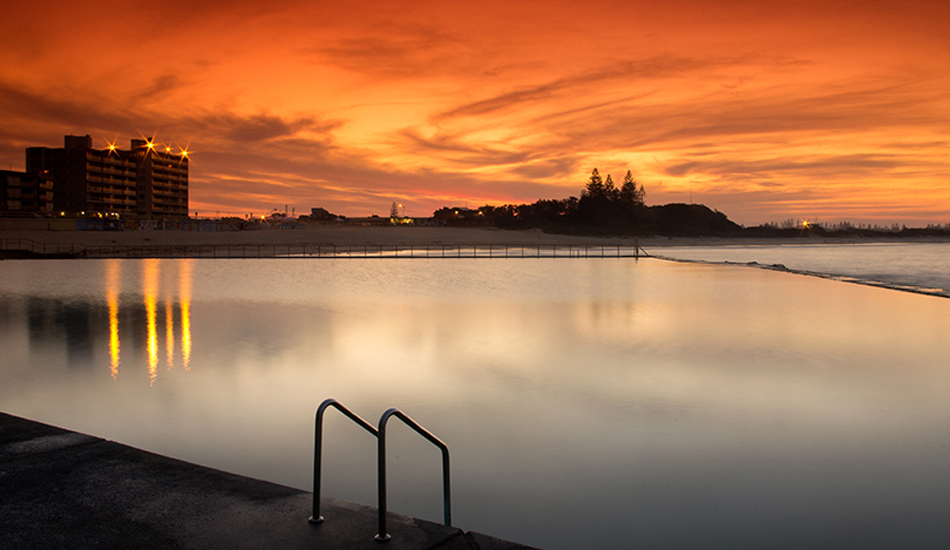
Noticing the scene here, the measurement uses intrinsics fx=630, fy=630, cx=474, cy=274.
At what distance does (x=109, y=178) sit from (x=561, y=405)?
160 meters

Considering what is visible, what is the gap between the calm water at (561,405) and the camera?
18.8 feet

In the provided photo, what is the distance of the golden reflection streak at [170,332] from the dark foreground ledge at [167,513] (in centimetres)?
624

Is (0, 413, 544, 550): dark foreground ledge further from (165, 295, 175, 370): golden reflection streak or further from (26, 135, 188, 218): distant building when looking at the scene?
(26, 135, 188, 218): distant building

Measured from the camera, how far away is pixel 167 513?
466 cm

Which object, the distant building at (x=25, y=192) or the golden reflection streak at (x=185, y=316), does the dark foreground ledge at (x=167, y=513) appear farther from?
the distant building at (x=25, y=192)

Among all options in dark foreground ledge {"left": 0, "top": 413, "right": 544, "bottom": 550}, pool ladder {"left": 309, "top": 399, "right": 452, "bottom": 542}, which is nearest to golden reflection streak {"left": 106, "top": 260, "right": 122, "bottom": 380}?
dark foreground ledge {"left": 0, "top": 413, "right": 544, "bottom": 550}

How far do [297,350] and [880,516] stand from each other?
34.1ft

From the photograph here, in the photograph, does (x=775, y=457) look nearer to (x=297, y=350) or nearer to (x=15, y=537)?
(x=15, y=537)

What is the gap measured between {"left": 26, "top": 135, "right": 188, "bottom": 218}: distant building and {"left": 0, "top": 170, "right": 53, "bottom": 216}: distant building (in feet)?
7.52

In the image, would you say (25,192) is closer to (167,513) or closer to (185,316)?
(185,316)

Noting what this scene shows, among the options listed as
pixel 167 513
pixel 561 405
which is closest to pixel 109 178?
pixel 561 405

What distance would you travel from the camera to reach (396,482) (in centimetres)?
632

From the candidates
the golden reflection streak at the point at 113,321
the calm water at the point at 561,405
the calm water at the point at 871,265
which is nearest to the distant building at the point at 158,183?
the calm water at the point at 871,265

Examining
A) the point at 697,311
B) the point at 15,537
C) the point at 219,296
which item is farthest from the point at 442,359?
the point at 219,296
